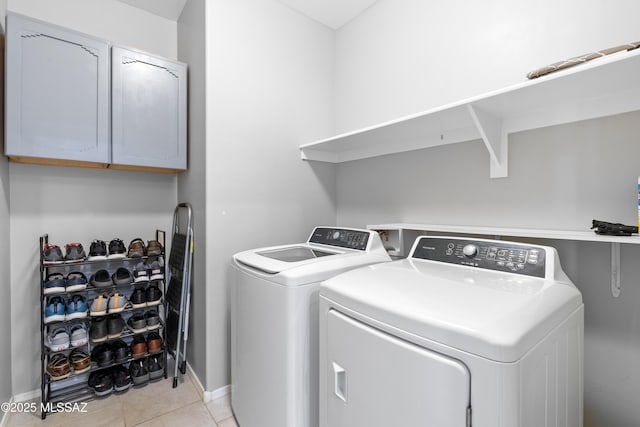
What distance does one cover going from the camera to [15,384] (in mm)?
1890

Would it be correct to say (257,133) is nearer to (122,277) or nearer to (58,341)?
(122,277)

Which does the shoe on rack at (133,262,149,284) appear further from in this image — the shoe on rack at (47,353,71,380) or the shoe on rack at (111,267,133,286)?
the shoe on rack at (47,353,71,380)

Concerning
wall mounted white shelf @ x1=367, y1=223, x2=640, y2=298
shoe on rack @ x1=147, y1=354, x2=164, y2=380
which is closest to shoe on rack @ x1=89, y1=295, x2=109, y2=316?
shoe on rack @ x1=147, y1=354, x2=164, y2=380

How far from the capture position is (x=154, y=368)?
2121 mm

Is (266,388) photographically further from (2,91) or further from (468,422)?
(2,91)

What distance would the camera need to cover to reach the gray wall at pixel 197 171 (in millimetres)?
1944

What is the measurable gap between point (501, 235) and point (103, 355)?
2.52m

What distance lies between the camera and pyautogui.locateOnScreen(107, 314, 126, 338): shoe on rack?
194cm

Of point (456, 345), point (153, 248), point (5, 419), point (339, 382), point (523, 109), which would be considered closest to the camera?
point (456, 345)

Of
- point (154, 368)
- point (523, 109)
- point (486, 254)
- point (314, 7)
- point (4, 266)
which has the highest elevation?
point (314, 7)

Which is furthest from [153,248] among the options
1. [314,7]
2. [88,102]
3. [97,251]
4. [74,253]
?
[314,7]

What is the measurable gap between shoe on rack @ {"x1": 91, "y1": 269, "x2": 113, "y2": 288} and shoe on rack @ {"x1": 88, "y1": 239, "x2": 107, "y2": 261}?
120mm

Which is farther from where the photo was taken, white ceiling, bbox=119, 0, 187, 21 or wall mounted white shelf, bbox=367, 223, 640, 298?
white ceiling, bbox=119, 0, 187, 21

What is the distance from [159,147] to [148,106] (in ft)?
0.92
